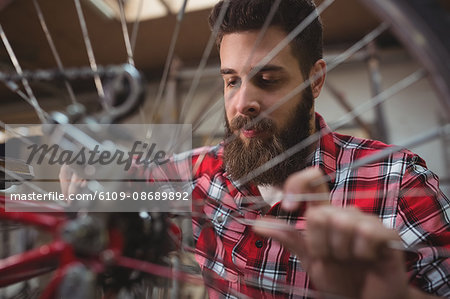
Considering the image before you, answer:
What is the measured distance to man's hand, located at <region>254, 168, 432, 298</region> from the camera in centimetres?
24

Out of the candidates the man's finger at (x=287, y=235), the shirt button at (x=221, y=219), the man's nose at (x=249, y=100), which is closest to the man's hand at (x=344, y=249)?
the man's finger at (x=287, y=235)

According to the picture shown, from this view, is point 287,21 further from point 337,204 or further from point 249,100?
point 337,204

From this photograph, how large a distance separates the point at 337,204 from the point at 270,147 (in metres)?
0.12

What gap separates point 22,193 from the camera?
18.3 inches

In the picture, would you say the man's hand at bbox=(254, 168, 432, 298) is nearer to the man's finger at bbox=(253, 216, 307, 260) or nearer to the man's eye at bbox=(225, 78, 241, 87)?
the man's finger at bbox=(253, 216, 307, 260)

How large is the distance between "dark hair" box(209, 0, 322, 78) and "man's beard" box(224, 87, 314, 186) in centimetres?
5

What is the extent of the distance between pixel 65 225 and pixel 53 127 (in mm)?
114

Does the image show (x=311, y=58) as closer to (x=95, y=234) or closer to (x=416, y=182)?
(x=416, y=182)

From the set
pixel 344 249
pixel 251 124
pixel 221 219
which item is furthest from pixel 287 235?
pixel 221 219

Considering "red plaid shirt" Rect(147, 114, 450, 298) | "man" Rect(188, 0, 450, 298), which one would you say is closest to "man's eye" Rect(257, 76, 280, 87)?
"man" Rect(188, 0, 450, 298)

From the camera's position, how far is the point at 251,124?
422 mm

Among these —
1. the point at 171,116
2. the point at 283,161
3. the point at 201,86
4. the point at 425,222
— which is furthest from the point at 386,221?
the point at 171,116

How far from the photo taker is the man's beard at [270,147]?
439mm

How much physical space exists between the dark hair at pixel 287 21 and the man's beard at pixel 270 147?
0.16ft
